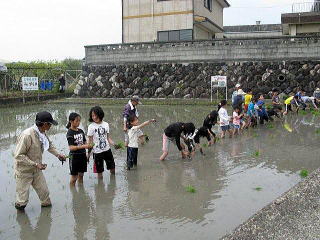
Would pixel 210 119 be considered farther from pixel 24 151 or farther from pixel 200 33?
pixel 200 33

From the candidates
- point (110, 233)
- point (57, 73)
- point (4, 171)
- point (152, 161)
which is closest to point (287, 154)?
point (152, 161)

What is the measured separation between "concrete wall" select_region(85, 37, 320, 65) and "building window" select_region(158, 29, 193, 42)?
3116 mm

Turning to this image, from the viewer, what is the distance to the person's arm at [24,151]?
5.99 meters

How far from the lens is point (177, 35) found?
92.3ft

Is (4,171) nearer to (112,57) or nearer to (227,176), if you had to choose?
(227,176)

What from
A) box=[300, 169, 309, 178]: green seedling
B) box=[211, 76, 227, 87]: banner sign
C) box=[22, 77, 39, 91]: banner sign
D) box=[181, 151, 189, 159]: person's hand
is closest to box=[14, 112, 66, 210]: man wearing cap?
box=[181, 151, 189, 159]: person's hand

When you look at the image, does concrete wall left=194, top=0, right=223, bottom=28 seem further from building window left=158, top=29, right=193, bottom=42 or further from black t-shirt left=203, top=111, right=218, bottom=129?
black t-shirt left=203, top=111, right=218, bottom=129

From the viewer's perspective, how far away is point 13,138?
13070 mm

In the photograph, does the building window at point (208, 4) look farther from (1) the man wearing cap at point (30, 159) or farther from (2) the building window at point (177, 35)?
(1) the man wearing cap at point (30, 159)

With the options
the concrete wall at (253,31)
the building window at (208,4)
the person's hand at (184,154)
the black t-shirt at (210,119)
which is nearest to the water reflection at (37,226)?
the person's hand at (184,154)

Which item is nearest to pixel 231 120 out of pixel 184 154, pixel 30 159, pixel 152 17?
pixel 184 154

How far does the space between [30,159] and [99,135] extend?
1.85m

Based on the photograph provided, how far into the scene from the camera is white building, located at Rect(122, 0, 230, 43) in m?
27.6

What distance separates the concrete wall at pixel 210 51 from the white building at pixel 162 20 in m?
3.07
